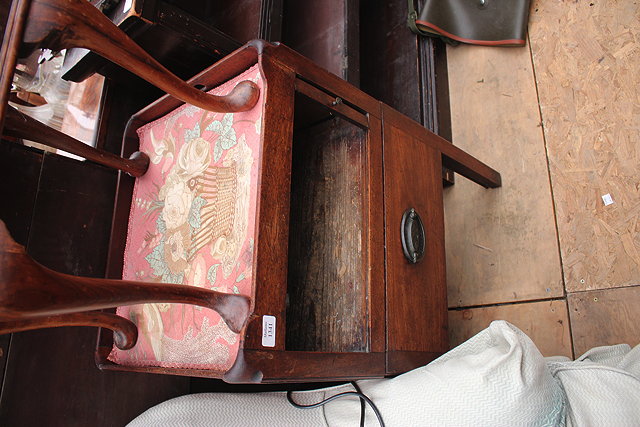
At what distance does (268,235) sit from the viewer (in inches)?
29.9

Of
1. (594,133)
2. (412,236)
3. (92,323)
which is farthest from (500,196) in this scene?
(92,323)

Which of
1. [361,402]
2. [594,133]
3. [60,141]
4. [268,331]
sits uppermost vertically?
[594,133]

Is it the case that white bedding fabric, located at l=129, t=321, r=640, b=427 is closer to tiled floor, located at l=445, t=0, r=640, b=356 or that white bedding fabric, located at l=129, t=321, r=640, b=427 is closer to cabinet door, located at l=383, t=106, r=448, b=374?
cabinet door, located at l=383, t=106, r=448, b=374

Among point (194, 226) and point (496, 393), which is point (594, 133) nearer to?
point (496, 393)

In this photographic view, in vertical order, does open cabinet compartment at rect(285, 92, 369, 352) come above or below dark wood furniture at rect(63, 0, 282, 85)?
below

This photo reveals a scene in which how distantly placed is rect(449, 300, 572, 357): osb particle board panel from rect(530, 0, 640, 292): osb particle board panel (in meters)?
0.08

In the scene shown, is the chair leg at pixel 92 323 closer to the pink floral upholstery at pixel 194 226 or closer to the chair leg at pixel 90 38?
the pink floral upholstery at pixel 194 226

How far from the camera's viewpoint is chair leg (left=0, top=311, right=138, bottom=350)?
70 centimetres

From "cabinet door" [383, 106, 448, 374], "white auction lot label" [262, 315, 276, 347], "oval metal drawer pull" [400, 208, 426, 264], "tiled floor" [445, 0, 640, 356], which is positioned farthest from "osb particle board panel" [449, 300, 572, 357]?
"white auction lot label" [262, 315, 276, 347]

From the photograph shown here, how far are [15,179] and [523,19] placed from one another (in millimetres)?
1499

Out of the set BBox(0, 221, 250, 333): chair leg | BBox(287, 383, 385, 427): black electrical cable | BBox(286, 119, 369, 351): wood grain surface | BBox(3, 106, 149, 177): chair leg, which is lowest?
BBox(287, 383, 385, 427): black electrical cable

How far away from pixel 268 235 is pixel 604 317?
98cm

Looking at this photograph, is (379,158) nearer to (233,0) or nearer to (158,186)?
(158,186)

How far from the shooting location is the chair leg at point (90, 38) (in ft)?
2.03
